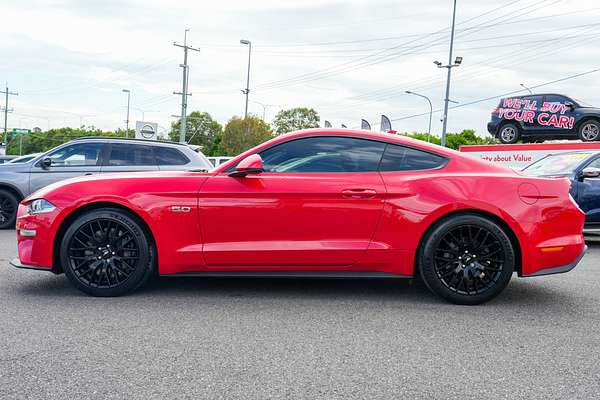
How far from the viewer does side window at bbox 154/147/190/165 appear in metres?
9.93

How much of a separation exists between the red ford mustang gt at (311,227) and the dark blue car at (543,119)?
14.7 meters

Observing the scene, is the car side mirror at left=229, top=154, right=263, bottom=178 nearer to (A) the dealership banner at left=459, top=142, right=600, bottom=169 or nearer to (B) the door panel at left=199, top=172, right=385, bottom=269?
(B) the door panel at left=199, top=172, right=385, bottom=269

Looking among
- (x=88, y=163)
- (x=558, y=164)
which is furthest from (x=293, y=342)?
(x=88, y=163)

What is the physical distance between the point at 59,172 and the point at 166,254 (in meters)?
6.36

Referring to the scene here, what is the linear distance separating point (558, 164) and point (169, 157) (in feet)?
21.5

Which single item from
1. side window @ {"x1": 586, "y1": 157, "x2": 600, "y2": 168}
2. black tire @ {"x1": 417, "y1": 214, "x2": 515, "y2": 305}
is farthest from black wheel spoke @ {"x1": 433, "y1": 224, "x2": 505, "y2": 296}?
side window @ {"x1": 586, "y1": 157, "x2": 600, "y2": 168}

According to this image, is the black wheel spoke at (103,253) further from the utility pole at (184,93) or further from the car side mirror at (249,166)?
the utility pole at (184,93)

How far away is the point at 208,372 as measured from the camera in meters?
3.10

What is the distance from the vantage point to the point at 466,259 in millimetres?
4613

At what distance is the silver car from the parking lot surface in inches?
188

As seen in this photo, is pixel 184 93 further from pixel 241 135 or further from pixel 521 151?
pixel 521 151

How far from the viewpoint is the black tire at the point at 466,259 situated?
4574 millimetres

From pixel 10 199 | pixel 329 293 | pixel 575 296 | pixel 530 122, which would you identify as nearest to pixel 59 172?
pixel 10 199

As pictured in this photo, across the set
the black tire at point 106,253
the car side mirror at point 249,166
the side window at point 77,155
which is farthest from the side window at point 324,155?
the side window at point 77,155
